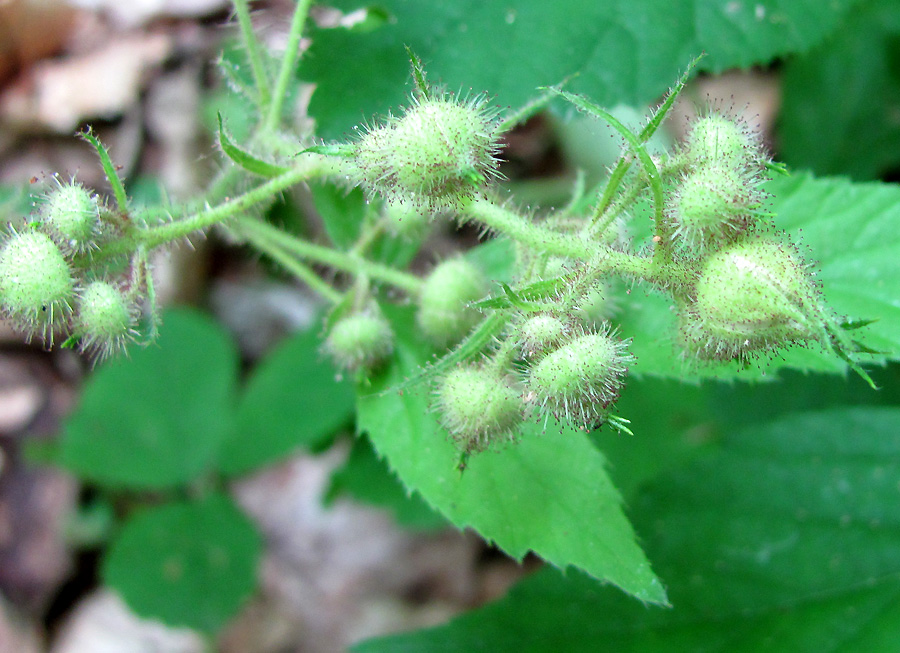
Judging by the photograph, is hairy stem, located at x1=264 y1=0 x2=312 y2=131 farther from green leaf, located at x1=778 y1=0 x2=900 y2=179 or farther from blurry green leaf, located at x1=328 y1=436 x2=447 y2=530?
green leaf, located at x1=778 y1=0 x2=900 y2=179

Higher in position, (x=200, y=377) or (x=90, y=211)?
(x=90, y=211)

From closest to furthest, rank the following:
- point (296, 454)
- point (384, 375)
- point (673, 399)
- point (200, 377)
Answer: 1. point (384, 375)
2. point (673, 399)
3. point (200, 377)
4. point (296, 454)

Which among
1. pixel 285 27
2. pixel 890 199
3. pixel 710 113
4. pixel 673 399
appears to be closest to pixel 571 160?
pixel 673 399

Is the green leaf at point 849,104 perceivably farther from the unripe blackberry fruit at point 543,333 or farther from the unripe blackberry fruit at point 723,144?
the unripe blackberry fruit at point 543,333

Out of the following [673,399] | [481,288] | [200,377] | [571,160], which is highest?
[481,288]

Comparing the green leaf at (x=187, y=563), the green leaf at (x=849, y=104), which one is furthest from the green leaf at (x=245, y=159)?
the green leaf at (x=849, y=104)

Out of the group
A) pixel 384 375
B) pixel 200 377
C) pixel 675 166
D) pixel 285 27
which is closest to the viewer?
pixel 675 166

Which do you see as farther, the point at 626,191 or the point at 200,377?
the point at 200,377

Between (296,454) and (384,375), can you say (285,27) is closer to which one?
(384,375)

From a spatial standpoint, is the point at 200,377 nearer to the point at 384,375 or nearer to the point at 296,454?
the point at 296,454
